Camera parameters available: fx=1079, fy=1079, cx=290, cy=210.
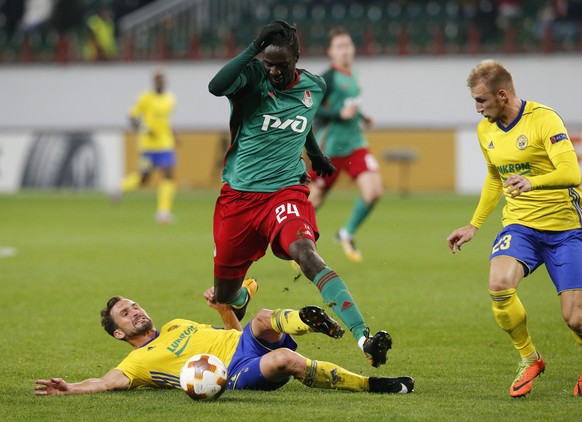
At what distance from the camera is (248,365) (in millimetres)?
6484

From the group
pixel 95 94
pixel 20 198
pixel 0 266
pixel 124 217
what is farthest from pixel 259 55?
pixel 95 94

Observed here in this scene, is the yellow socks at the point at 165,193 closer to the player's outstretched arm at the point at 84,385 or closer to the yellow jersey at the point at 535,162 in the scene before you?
the player's outstretched arm at the point at 84,385

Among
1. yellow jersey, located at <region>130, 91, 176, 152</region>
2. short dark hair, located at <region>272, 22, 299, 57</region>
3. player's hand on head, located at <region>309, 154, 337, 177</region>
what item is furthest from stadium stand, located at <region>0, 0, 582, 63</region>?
short dark hair, located at <region>272, 22, 299, 57</region>

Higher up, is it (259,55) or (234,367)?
(259,55)

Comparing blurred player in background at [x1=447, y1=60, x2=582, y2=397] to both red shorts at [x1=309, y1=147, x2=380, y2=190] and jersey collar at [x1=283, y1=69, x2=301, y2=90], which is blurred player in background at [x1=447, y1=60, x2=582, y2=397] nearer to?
jersey collar at [x1=283, y1=69, x2=301, y2=90]

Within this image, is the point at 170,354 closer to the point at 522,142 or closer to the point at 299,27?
the point at 522,142

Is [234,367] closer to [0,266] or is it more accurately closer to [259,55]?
[259,55]

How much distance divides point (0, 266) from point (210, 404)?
8525 millimetres

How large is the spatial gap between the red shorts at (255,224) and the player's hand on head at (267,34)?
38.2 inches

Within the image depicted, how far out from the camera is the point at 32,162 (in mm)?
29656

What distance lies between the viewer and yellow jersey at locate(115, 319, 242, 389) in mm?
6574

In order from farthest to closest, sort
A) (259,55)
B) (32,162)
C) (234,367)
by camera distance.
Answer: (32,162) < (259,55) < (234,367)

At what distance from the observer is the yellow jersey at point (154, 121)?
834 inches

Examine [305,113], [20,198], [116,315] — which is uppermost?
[305,113]
